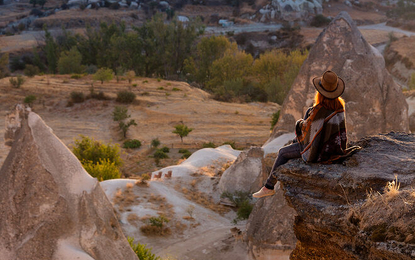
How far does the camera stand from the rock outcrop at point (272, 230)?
740 centimetres

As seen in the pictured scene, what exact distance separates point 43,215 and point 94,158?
390 inches

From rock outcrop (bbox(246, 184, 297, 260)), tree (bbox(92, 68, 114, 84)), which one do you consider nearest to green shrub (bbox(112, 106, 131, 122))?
tree (bbox(92, 68, 114, 84))

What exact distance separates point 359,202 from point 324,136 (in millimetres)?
879

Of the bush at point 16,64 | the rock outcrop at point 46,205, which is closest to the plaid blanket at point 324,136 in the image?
the rock outcrop at point 46,205

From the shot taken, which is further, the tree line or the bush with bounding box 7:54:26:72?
the bush with bounding box 7:54:26:72

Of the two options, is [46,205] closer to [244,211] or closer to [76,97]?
[244,211]

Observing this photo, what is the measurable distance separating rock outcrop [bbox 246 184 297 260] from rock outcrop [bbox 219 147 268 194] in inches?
132

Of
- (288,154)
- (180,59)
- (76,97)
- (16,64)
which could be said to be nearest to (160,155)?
(76,97)

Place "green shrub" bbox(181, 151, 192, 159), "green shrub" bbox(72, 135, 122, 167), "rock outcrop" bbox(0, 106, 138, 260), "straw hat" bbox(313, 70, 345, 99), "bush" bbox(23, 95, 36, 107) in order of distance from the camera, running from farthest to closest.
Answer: "bush" bbox(23, 95, 36, 107), "green shrub" bbox(181, 151, 192, 159), "green shrub" bbox(72, 135, 122, 167), "rock outcrop" bbox(0, 106, 138, 260), "straw hat" bbox(313, 70, 345, 99)

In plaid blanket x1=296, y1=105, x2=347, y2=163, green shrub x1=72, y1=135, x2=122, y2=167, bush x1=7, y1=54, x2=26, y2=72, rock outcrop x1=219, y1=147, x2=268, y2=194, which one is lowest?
bush x1=7, y1=54, x2=26, y2=72

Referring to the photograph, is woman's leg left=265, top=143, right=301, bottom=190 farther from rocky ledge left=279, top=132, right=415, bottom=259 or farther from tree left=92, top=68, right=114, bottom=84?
tree left=92, top=68, right=114, bottom=84

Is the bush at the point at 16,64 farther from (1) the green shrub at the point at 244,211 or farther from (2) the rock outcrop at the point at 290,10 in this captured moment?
(1) the green shrub at the point at 244,211

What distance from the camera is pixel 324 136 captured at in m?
3.79

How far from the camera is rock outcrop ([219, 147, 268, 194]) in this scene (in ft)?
37.6
